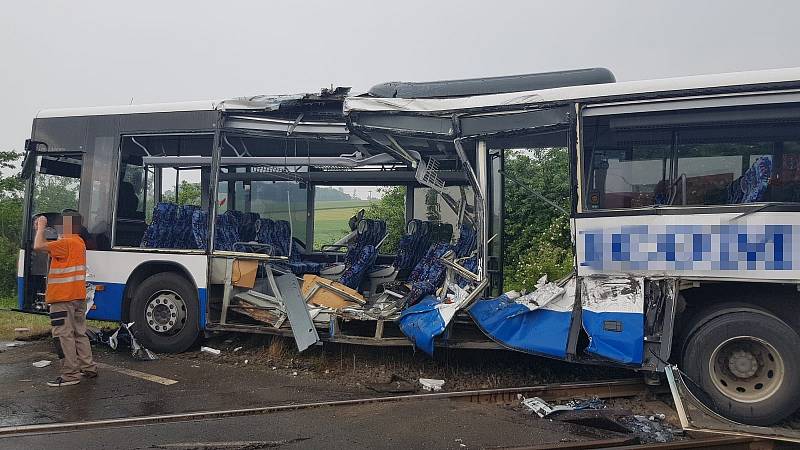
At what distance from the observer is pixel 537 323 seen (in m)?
6.07

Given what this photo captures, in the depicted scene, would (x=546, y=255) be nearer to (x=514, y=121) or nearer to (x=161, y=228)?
(x=514, y=121)

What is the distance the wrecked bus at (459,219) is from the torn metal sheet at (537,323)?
0.02 metres

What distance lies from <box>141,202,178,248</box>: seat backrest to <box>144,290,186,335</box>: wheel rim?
71 centimetres

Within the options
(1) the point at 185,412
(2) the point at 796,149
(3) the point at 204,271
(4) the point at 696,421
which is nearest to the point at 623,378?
(4) the point at 696,421

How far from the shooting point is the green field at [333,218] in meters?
9.93

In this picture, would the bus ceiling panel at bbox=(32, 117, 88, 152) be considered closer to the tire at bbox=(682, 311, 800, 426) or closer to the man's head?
Answer: the man's head

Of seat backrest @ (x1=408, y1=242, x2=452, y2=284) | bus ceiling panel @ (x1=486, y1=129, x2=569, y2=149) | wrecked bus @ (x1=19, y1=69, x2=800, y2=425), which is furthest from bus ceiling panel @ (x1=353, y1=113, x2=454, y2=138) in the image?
Answer: seat backrest @ (x1=408, y1=242, x2=452, y2=284)

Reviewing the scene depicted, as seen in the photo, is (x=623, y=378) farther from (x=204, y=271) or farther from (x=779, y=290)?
(x=204, y=271)

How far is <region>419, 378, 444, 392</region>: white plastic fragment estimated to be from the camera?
252 inches

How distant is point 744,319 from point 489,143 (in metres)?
2.96

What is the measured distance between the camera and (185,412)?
5.58 metres

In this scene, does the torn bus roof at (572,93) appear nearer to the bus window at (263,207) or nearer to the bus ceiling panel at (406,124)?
the bus ceiling panel at (406,124)

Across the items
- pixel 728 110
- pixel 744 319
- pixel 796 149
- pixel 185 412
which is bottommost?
pixel 185 412

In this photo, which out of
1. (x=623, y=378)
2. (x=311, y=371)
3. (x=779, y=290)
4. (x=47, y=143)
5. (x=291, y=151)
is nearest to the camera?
(x=779, y=290)
